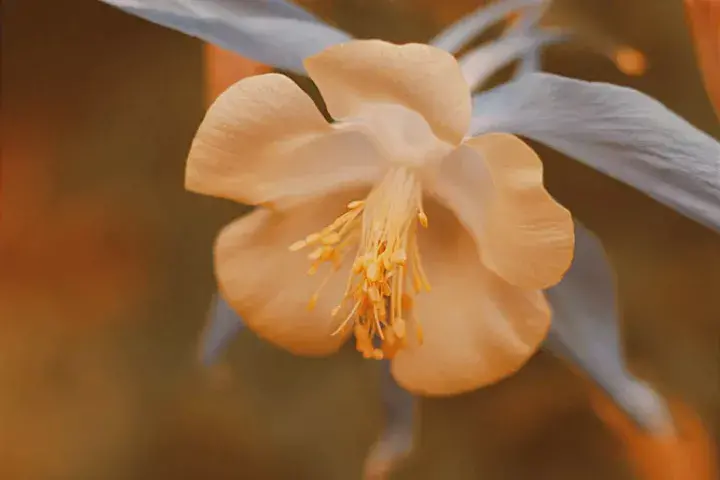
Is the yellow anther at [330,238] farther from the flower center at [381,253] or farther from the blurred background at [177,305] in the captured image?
the blurred background at [177,305]

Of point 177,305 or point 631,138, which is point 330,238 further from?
point 177,305

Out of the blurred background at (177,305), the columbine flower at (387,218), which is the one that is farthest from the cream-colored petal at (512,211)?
the blurred background at (177,305)

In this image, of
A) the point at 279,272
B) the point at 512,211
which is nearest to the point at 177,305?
the point at 279,272

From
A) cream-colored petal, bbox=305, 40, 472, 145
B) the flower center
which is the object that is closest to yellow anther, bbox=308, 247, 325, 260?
the flower center

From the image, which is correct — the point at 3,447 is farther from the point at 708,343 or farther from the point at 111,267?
the point at 708,343

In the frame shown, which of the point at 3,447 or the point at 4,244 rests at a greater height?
the point at 4,244

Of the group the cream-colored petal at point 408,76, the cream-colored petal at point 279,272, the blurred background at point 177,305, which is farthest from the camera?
the blurred background at point 177,305

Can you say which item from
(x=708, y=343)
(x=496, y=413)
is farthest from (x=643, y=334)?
(x=496, y=413)
